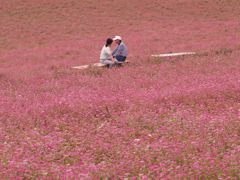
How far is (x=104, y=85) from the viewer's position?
44.5 ft

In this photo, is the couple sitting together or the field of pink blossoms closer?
the field of pink blossoms

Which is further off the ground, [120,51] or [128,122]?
[128,122]

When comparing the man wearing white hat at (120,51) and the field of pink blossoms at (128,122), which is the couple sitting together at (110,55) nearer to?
the man wearing white hat at (120,51)

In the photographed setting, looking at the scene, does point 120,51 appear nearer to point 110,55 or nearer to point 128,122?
point 110,55

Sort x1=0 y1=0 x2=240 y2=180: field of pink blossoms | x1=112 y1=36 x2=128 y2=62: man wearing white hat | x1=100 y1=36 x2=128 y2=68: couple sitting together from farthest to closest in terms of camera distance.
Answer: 1. x1=112 y1=36 x2=128 y2=62: man wearing white hat
2. x1=100 y1=36 x2=128 y2=68: couple sitting together
3. x1=0 y1=0 x2=240 y2=180: field of pink blossoms

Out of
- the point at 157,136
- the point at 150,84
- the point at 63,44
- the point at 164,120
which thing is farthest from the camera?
the point at 63,44

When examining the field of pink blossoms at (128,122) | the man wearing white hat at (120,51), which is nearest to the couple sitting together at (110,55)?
the man wearing white hat at (120,51)

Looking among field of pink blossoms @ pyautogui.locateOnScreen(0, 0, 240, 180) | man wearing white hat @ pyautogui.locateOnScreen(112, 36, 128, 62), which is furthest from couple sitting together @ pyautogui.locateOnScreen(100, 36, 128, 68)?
field of pink blossoms @ pyautogui.locateOnScreen(0, 0, 240, 180)

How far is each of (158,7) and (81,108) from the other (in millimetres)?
35310

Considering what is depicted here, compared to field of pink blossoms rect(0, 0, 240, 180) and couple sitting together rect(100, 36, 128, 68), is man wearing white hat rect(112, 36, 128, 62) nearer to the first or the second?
couple sitting together rect(100, 36, 128, 68)

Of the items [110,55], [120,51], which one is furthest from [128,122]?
[120,51]

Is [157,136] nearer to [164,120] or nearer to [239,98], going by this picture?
[164,120]

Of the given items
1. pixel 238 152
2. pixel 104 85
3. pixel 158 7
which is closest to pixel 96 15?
pixel 158 7

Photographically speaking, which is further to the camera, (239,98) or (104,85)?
(104,85)
